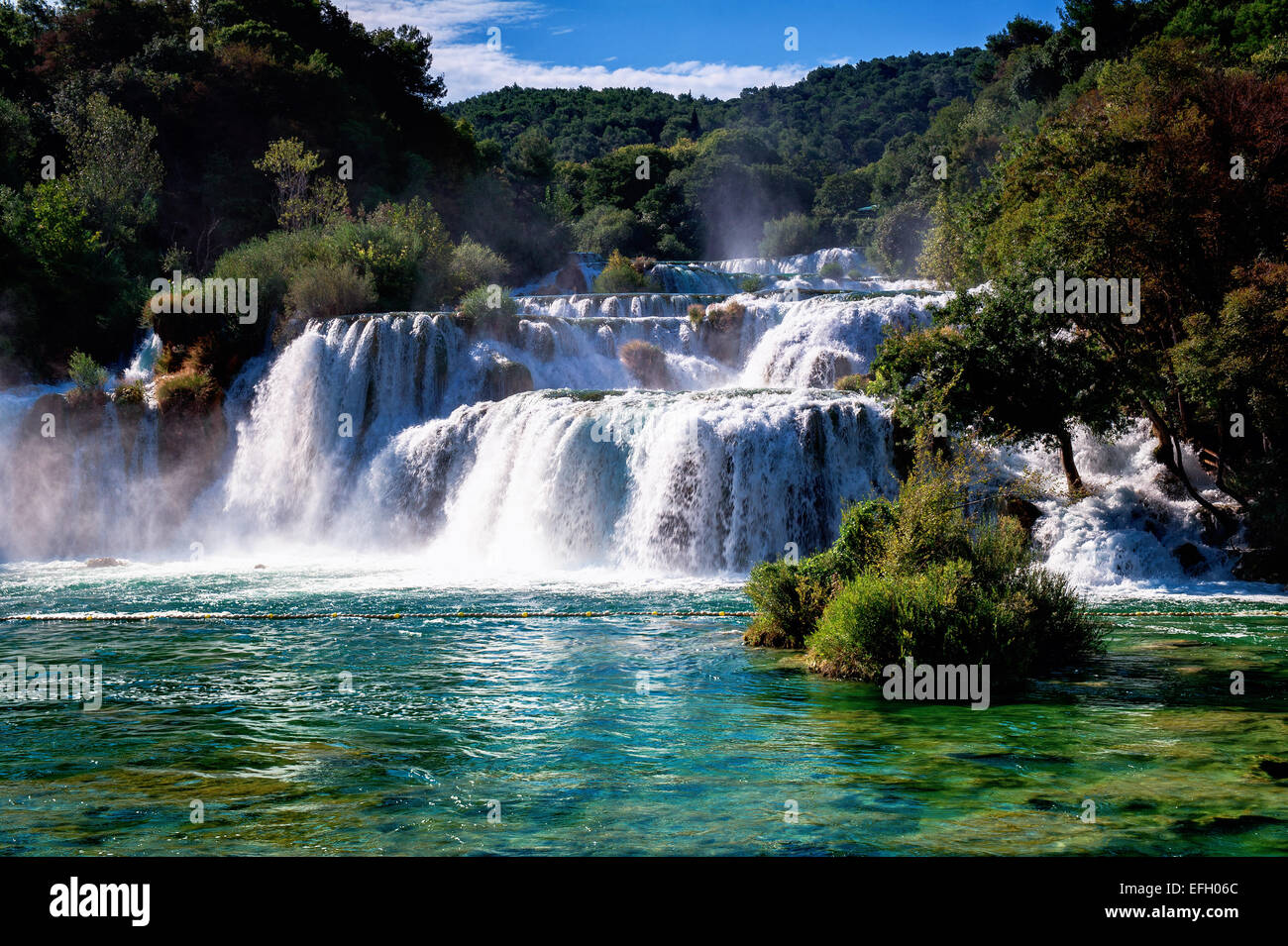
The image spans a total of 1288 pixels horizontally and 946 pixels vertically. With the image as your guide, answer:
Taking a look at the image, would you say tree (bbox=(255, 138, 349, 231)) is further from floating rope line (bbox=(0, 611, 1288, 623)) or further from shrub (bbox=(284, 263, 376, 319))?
floating rope line (bbox=(0, 611, 1288, 623))

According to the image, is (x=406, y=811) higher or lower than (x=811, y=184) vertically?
lower

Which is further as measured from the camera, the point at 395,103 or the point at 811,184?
the point at 811,184

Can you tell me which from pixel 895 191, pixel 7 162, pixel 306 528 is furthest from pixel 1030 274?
pixel 895 191

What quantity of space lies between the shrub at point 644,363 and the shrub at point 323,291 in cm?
Answer: 847

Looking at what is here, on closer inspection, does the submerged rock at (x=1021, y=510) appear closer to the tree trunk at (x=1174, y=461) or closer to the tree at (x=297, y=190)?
the tree trunk at (x=1174, y=461)

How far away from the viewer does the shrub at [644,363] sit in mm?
31984

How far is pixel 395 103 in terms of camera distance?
58.8 meters

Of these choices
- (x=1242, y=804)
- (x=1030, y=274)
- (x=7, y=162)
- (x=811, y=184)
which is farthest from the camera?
(x=811, y=184)

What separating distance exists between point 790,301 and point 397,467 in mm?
13123

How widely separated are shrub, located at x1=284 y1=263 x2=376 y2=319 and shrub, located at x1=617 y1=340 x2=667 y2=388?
847cm

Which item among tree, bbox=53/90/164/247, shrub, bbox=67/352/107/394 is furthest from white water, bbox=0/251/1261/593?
tree, bbox=53/90/164/247

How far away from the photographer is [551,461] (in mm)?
24047

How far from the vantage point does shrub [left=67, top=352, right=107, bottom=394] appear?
29594 millimetres
